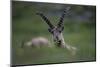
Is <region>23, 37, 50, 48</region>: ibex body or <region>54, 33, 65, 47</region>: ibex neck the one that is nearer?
<region>23, 37, 50, 48</region>: ibex body

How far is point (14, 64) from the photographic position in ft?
7.66

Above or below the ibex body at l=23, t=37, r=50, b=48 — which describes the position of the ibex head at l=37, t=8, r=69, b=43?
above

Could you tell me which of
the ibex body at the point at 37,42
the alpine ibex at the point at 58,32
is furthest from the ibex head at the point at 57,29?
the ibex body at the point at 37,42

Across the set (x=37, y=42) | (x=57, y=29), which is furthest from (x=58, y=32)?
(x=37, y=42)

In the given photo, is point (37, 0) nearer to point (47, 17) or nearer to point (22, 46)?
point (47, 17)

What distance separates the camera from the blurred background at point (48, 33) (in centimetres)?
236

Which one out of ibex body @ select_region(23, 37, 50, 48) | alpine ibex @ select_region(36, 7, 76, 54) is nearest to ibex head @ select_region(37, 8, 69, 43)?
alpine ibex @ select_region(36, 7, 76, 54)

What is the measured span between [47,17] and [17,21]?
401mm

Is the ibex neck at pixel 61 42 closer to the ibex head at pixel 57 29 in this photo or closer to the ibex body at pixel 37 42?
the ibex head at pixel 57 29

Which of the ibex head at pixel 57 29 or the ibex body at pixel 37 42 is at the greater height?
the ibex head at pixel 57 29

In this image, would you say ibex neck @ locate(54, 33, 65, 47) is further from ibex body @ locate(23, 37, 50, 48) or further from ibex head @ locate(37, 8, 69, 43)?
ibex body @ locate(23, 37, 50, 48)

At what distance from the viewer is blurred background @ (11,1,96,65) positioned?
93.0 inches

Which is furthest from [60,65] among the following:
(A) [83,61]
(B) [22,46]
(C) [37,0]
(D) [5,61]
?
(C) [37,0]

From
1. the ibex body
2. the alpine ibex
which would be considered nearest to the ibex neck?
the alpine ibex
